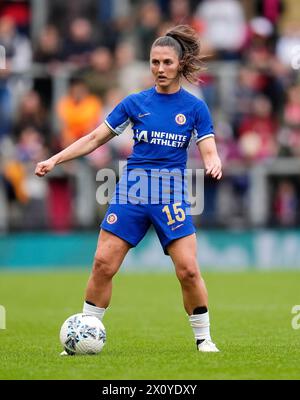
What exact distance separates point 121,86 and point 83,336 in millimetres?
12893

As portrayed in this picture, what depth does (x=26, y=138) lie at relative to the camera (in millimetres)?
20234

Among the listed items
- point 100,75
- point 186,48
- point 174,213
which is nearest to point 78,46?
point 100,75

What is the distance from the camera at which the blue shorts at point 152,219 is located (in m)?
8.72

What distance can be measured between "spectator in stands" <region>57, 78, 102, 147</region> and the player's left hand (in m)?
11.3

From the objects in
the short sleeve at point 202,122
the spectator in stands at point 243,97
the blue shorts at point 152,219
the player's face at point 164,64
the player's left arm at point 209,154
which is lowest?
the blue shorts at point 152,219

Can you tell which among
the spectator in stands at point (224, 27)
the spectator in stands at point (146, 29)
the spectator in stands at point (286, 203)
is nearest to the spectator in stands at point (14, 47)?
the spectator in stands at point (146, 29)

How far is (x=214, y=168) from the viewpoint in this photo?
28.2 ft

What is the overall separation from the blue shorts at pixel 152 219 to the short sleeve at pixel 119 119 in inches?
25.7

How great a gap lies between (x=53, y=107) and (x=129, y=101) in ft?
40.8

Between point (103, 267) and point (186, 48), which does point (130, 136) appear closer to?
point (186, 48)

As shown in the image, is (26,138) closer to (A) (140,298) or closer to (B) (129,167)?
(A) (140,298)

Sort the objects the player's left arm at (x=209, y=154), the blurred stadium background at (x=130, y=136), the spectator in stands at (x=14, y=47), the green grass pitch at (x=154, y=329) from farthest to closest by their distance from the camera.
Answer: the spectator in stands at (x=14, y=47) → the blurred stadium background at (x=130, y=136) → the player's left arm at (x=209, y=154) → the green grass pitch at (x=154, y=329)

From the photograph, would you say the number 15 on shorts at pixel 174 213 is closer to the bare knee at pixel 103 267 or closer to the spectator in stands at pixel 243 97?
the bare knee at pixel 103 267
